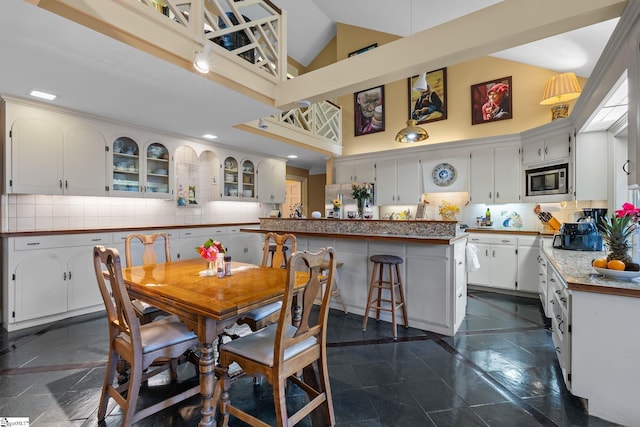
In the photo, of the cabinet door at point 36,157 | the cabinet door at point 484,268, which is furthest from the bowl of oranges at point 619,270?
the cabinet door at point 36,157

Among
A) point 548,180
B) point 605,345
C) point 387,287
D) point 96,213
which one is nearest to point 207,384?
point 387,287

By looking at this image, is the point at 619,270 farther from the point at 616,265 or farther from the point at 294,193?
the point at 294,193

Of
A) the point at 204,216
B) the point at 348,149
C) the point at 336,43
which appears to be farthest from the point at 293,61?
the point at 204,216

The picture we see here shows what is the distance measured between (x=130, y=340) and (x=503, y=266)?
4.68 m

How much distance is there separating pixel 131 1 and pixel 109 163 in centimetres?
231

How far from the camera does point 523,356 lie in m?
2.41

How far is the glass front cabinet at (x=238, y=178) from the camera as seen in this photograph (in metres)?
5.34

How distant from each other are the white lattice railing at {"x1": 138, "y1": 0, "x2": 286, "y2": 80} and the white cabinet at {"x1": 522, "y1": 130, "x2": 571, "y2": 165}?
3.79 m

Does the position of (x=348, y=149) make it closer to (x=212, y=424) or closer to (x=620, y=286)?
(x=620, y=286)

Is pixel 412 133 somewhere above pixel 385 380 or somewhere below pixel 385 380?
above

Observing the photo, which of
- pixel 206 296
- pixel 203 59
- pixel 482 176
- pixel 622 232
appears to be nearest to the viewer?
pixel 206 296

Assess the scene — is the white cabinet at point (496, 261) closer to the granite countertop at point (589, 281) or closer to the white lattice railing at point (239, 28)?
the granite countertop at point (589, 281)

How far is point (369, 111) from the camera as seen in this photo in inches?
254

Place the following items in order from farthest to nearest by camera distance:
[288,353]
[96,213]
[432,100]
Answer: [432,100]
[96,213]
[288,353]
